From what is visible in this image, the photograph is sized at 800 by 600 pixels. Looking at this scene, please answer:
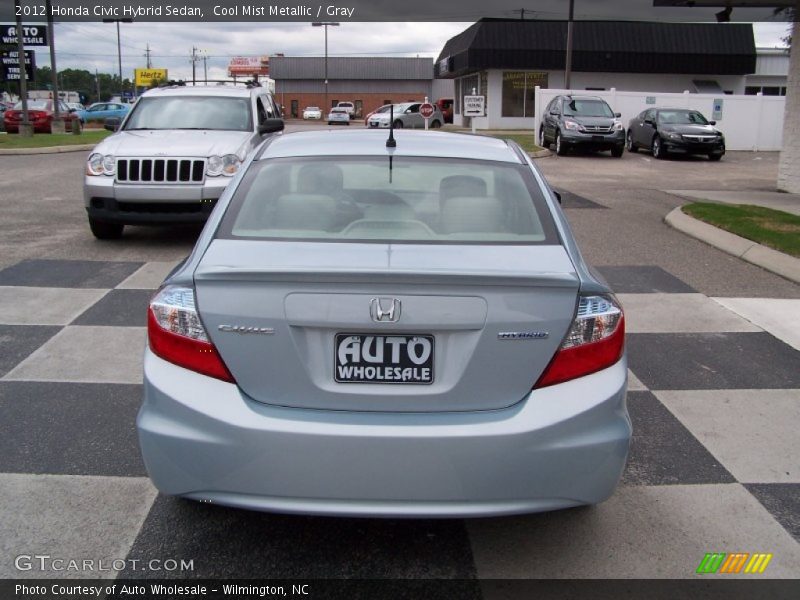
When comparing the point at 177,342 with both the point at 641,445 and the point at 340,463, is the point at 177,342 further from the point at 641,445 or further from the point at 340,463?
the point at 641,445

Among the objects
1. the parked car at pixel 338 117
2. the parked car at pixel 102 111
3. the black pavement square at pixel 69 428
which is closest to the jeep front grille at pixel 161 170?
the black pavement square at pixel 69 428

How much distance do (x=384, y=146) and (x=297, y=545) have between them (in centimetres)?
198

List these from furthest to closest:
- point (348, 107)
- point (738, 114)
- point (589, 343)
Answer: point (348, 107), point (738, 114), point (589, 343)

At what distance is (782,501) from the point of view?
3.89 m

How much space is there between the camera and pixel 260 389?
9.75 feet

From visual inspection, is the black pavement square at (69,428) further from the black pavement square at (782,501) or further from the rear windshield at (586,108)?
the rear windshield at (586,108)

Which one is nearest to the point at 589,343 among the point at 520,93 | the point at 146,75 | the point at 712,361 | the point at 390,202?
the point at 390,202

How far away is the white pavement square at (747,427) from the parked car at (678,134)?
20.9 m

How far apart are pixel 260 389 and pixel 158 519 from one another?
3.54 feet

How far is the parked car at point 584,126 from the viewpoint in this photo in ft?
81.3

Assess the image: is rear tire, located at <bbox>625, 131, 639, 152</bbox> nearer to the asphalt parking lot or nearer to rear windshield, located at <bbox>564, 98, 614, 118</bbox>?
rear windshield, located at <bbox>564, 98, 614, 118</bbox>

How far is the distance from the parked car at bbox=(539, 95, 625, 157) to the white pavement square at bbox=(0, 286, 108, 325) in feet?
64.2

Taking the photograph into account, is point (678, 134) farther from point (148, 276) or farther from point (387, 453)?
point (387, 453)

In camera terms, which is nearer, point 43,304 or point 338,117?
point 43,304
